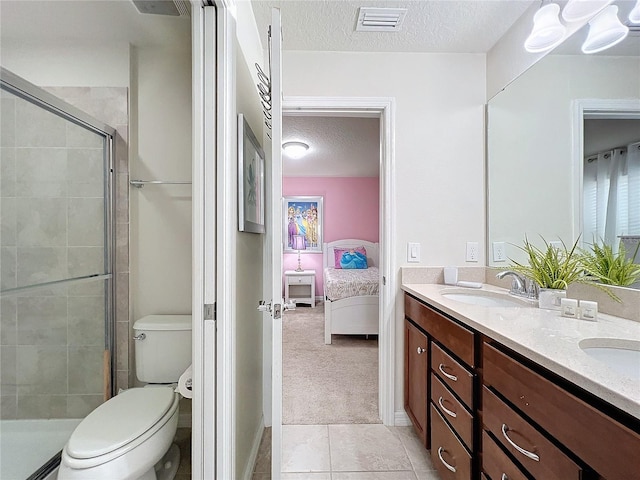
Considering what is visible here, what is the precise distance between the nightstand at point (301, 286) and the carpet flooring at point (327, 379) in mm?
1324

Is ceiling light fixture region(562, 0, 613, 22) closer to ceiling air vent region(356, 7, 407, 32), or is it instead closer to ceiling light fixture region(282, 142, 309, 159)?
ceiling air vent region(356, 7, 407, 32)

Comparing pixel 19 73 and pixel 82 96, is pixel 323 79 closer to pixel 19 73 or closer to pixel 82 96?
pixel 82 96

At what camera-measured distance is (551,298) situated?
1.34 metres

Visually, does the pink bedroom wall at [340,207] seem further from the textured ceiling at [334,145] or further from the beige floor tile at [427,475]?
the beige floor tile at [427,475]

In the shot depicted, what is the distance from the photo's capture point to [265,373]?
2031 millimetres

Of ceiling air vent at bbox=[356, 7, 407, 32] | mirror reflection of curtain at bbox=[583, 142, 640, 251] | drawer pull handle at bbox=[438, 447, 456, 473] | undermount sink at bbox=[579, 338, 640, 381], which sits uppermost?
ceiling air vent at bbox=[356, 7, 407, 32]

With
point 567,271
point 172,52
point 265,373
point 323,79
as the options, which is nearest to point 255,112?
point 323,79

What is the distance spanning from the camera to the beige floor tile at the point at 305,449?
161 cm

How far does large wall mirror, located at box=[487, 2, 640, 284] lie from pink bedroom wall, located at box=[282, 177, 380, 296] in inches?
150

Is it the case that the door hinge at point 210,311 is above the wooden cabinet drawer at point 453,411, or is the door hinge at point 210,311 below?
above

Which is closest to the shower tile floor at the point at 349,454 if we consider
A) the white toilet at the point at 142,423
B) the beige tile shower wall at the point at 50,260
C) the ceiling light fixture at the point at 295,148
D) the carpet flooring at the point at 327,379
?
the carpet flooring at the point at 327,379

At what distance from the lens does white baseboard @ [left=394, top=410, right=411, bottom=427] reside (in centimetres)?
199

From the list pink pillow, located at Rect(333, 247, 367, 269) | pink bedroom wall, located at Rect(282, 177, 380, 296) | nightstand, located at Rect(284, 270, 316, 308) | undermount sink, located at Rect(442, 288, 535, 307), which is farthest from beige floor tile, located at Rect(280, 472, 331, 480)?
pink bedroom wall, located at Rect(282, 177, 380, 296)

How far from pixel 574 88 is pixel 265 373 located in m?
2.32
